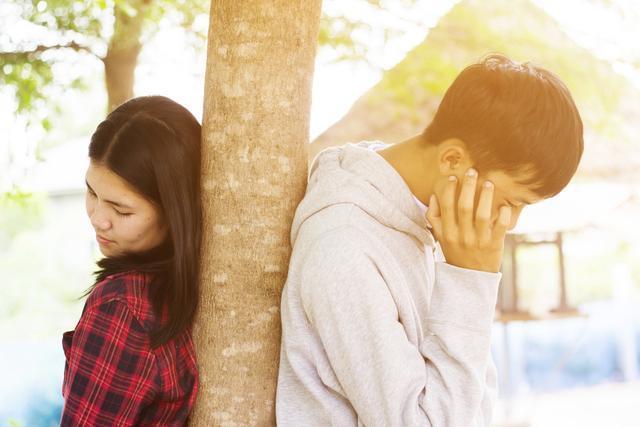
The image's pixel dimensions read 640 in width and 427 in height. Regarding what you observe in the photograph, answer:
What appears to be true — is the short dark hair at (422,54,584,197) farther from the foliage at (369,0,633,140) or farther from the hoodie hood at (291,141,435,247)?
the foliage at (369,0,633,140)

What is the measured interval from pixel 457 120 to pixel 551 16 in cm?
379

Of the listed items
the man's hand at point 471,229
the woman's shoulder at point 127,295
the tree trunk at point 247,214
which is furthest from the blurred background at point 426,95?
the woman's shoulder at point 127,295

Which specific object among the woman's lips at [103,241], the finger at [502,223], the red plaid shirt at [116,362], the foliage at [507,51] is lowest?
the red plaid shirt at [116,362]

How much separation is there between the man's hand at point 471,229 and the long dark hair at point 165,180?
0.54 meters

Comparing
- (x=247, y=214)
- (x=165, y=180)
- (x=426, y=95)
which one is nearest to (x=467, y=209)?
(x=247, y=214)

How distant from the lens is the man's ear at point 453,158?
1.72 meters

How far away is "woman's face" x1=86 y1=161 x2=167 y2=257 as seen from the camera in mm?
1774

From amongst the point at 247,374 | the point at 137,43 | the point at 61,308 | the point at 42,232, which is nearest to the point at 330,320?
the point at 247,374

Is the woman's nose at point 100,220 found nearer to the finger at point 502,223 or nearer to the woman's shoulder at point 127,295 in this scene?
the woman's shoulder at point 127,295

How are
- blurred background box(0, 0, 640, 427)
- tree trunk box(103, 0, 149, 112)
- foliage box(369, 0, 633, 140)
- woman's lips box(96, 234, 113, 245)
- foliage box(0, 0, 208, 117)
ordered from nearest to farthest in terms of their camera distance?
1. woman's lips box(96, 234, 113, 245)
2. foliage box(0, 0, 208, 117)
3. blurred background box(0, 0, 640, 427)
4. tree trunk box(103, 0, 149, 112)
5. foliage box(369, 0, 633, 140)

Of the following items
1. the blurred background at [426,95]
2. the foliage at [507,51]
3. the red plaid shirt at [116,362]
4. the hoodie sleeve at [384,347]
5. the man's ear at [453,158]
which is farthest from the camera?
the foliage at [507,51]

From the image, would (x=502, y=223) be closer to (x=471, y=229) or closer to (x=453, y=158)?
(x=471, y=229)

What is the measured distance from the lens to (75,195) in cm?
1293

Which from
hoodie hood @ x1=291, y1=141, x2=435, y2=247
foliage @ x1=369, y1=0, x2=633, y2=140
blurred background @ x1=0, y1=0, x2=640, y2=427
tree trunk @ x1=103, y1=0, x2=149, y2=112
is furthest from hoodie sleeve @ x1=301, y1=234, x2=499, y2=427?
foliage @ x1=369, y1=0, x2=633, y2=140
